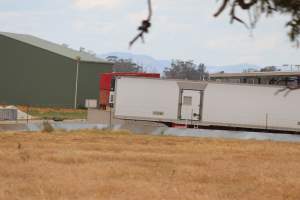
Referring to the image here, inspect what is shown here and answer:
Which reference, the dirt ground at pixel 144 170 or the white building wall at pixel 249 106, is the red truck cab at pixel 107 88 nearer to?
the white building wall at pixel 249 106

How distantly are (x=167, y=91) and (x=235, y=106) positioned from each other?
4.18 m

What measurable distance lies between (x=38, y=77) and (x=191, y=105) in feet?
138

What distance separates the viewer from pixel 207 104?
4003cm

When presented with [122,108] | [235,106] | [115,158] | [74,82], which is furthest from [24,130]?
[74,82]

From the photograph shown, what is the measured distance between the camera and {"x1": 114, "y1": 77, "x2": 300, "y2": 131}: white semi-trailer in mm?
39750

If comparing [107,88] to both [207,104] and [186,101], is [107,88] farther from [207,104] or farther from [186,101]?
[207,104]

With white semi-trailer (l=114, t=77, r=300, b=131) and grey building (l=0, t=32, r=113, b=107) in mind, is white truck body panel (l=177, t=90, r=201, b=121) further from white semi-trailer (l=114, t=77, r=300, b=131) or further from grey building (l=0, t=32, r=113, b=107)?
grey building (l=0, t=32, r=113, b=107)

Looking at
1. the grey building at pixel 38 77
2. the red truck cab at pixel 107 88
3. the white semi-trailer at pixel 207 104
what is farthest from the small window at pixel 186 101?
the grey building at pixel 38 77

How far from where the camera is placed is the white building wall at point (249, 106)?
3969cm

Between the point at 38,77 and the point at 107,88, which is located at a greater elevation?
the point at 38,77

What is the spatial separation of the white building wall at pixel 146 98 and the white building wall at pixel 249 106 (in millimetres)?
2066

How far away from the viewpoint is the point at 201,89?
132 feet

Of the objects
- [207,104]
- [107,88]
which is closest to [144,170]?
[207,104]

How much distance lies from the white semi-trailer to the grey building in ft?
132
